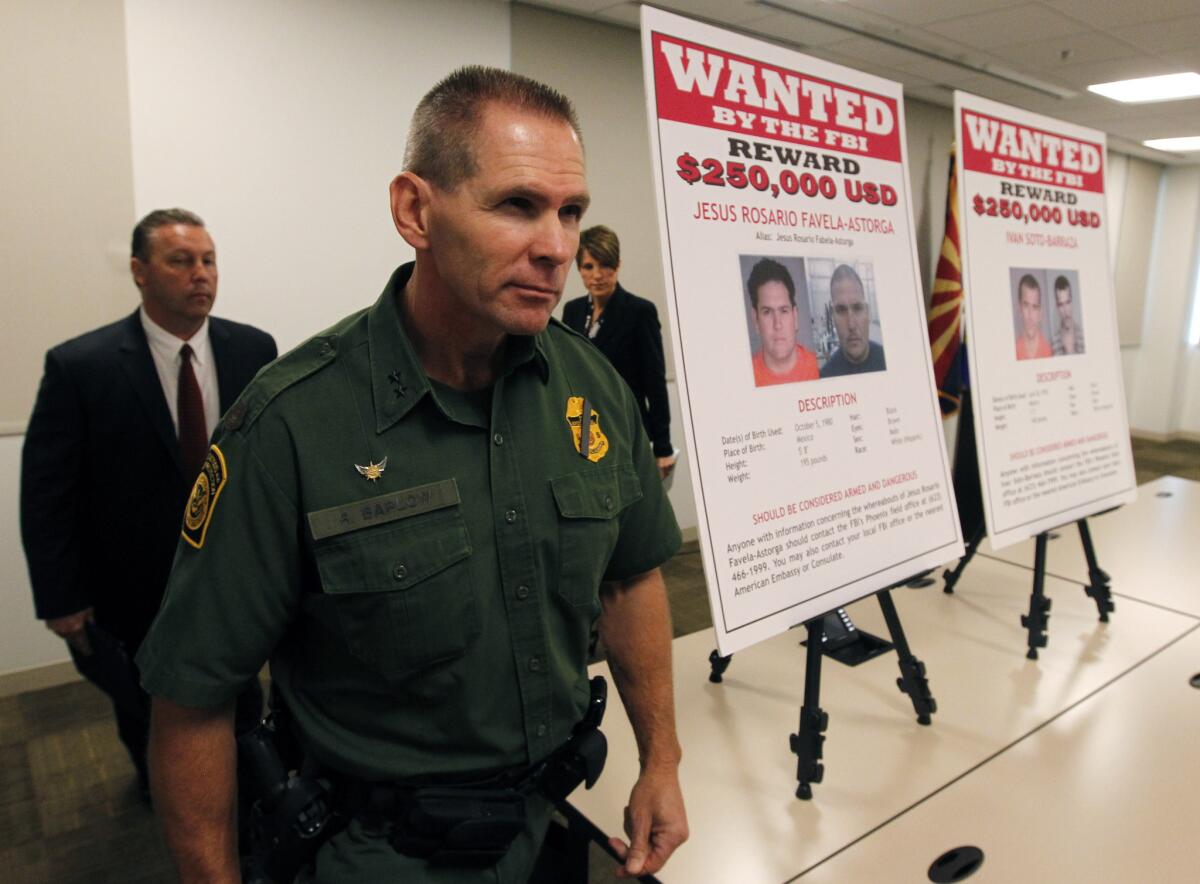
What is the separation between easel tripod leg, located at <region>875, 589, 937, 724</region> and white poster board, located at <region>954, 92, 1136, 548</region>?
0.47 meters

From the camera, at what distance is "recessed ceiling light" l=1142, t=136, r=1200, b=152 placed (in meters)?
6.45

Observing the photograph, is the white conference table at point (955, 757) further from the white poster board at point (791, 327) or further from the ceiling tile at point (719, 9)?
the ceiling tile at point (719, 9)

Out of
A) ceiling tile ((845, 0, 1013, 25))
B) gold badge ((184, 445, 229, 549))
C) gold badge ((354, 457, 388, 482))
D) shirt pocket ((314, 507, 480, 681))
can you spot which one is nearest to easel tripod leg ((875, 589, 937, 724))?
shirt pocket ((314, 507, 480, 681))

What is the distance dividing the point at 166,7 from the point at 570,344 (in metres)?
2.46

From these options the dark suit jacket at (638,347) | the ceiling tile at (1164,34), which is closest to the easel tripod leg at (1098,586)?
the dark suit jacket at (638,347)

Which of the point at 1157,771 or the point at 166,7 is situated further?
the point at 166,7

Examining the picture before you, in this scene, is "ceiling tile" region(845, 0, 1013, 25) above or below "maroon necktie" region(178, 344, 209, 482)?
above

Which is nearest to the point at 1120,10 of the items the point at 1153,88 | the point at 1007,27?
the point at 1007,27

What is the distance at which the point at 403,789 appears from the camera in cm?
87

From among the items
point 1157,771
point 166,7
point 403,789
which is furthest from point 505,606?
point 166,7

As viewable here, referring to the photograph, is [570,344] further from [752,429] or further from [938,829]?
[938,829]

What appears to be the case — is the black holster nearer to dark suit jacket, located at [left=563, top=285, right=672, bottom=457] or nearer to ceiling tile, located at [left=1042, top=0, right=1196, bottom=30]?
dark suit jacket, located at [left=563, top=285, right=672, bottom=457]

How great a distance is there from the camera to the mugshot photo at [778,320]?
1.19 meters

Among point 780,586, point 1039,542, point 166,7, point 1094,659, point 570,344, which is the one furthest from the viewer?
point 166,7
